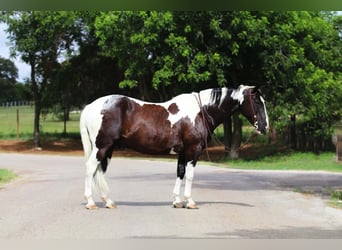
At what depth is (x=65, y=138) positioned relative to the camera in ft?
107

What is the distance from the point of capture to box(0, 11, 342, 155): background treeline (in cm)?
1991

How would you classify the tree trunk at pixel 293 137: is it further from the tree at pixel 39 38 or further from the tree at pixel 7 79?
the tree at pixel 7 79

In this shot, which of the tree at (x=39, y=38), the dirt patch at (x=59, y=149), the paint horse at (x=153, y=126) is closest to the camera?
the paint horse at (x=153, y=126)

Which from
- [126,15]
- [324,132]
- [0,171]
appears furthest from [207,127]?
[324,132]

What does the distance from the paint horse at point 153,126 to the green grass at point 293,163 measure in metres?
10.6

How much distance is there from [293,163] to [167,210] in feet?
44.0

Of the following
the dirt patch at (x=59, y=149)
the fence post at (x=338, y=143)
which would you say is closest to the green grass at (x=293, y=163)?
the fence post at (x=338, y=143)

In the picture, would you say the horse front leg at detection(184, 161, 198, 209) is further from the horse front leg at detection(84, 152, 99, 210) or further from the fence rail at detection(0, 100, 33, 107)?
the fence rail at detection(0, 100, 33, 107)

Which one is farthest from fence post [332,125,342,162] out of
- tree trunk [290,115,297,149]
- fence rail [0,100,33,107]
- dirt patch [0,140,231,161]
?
fence rail [0,100,33,107]

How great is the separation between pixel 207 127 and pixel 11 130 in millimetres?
24213

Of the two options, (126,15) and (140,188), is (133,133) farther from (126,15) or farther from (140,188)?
(126,15)

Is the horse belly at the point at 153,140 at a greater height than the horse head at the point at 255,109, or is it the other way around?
the horse head at the point at 255,109

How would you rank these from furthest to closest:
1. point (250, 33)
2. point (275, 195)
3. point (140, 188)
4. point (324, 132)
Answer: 1. point (324, 132)
2. point (250, 33)
3. point (140, 188)
4. point (275, 195)

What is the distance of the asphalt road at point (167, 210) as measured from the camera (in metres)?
8.18
